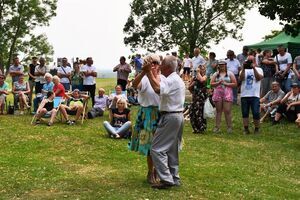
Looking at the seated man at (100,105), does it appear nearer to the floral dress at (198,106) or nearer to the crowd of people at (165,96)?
the crowd of people at (165,96)

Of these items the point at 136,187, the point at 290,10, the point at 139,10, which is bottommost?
the point at 136,187

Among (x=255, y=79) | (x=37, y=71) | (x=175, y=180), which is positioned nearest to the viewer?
(x=175, y=180)

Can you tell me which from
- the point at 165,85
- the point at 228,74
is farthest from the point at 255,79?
the point at 165,85

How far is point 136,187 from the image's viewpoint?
6676mm

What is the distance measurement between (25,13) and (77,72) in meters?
24.6

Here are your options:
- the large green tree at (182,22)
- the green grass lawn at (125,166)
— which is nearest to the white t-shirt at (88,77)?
the green grass lawn at (125,166)

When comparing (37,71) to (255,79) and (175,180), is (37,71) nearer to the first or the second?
(255,79)

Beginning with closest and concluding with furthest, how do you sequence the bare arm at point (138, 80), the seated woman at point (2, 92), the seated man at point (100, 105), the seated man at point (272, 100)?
the bare arm at point (138, 80), the seated man at point (272, 100), the seated woman at point (2, 92), the seated man at point (100, 105)

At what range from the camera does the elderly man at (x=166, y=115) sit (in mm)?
6320

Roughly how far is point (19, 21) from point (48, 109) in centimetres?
2710

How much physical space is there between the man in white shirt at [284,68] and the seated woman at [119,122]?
563cm

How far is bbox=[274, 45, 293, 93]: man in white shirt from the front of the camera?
14445mm

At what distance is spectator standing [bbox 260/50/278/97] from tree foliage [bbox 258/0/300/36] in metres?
1.52

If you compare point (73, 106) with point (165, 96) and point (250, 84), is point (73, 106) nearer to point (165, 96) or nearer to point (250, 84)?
point (250, 84)
